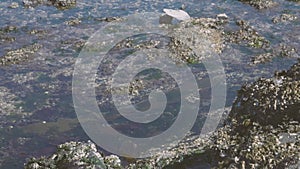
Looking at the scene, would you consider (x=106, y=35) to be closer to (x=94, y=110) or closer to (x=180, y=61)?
(x=180, y=61)

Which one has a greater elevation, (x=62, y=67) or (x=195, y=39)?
(x=195, y=39)

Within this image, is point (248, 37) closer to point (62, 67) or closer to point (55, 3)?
point (62, 67)

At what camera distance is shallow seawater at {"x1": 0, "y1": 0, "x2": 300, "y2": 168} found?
898 centimetres

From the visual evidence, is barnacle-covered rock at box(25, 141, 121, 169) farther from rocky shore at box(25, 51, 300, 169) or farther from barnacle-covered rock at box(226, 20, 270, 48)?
barnacle-covered rock at box(226, 20, 270, 48)

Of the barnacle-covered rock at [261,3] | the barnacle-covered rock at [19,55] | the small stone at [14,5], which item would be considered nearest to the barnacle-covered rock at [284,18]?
the barnacle-covered rock at [261,3]

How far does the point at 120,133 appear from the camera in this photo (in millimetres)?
8984

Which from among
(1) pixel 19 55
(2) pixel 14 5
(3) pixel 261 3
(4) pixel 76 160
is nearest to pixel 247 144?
(4) pixel 76 160

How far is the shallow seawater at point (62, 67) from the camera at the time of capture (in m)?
8.98

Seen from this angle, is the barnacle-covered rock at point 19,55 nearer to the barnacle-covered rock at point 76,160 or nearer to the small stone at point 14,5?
the small stone at point 14,5

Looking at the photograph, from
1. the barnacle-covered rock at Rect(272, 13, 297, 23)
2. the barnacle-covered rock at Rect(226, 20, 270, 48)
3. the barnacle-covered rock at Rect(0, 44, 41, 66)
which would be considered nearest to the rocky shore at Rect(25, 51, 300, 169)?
the barnacle-covered rock at Rect(226, 20, 270, 48)

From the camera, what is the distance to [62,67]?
11.1m

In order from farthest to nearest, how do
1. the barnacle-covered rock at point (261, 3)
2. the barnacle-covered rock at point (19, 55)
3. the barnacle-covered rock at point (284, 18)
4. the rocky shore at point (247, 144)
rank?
the barnacle-covered rock at point (261, 3), the barnacle-covered rock at point (284, 18), the barnacle-covered rock at point (19, 55), the rocky shore at point (247, 144)

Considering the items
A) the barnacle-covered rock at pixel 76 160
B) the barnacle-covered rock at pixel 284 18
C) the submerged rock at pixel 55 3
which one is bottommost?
the barnacle-covered rock at pixel 76 160

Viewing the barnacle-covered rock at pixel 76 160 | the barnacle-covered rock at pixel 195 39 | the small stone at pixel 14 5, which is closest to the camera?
the barnacle-covered rock at pixel 76 160
